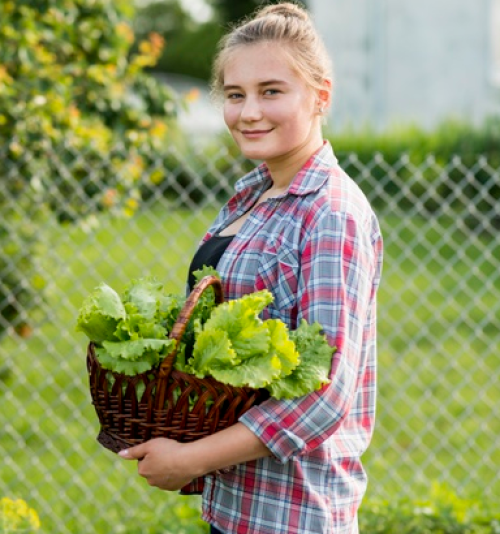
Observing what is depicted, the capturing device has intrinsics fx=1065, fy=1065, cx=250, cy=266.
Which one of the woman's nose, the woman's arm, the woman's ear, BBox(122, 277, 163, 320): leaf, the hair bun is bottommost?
the woman's arm

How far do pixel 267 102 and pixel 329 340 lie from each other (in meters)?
A: 0.52

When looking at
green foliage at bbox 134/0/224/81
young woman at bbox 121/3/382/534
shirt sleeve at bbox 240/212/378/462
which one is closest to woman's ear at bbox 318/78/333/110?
young woman at bbox 121/3/382/534

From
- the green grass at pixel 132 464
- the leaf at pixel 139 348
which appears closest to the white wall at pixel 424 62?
the green grass at pixel 132 464

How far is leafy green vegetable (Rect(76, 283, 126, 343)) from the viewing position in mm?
2062

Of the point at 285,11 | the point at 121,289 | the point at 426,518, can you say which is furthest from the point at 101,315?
the point at 121,289

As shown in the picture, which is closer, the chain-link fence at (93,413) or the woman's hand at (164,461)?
the woman's hand at (164,461)

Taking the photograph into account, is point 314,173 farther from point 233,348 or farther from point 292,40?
point 233,348

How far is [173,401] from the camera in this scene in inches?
78.4

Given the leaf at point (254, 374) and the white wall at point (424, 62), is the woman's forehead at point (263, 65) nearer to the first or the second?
the leaf at point (254, 374)

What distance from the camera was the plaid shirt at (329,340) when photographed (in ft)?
6.57

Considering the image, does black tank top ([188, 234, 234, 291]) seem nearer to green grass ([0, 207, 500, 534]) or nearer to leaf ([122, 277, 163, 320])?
leaf ([122, 277, 163, 320])

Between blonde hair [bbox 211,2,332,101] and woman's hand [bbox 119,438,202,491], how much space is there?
790 mm

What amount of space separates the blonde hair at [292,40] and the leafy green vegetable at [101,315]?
571 mm

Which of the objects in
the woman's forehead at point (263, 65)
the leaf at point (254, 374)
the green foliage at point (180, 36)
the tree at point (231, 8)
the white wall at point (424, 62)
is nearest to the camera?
the leaf at point (254, 374)
